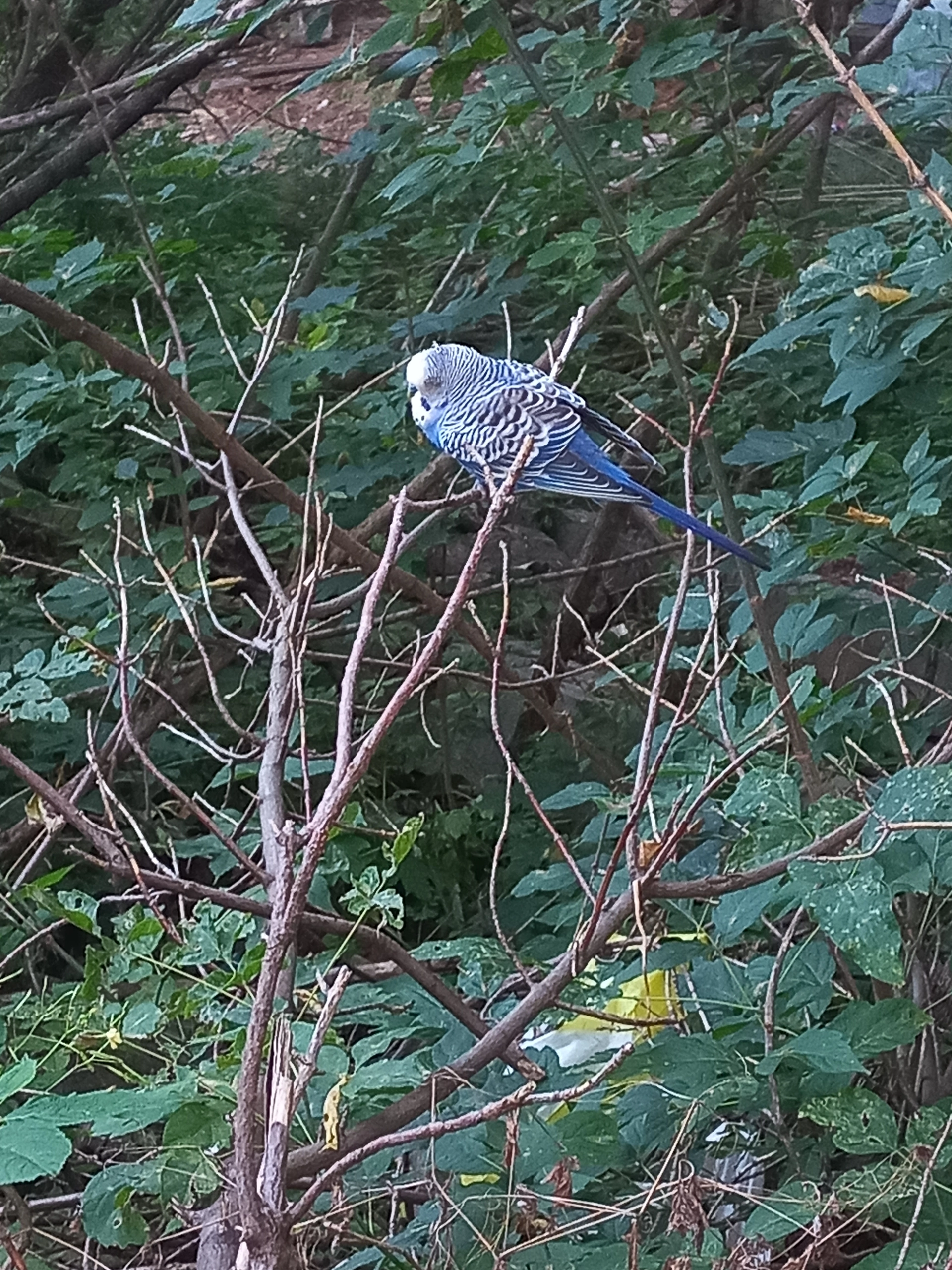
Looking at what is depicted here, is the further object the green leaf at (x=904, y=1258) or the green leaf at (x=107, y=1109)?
the green leaf at (x=904, y=1258)

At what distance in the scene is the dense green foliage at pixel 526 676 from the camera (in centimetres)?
81

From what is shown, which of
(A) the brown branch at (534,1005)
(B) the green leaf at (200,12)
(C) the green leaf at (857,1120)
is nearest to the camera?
(A) the brown branch at (534,1005)

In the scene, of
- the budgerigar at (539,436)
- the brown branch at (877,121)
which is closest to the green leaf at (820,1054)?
the brown branch at (877,121)

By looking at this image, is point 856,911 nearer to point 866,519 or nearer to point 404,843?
point 404,843

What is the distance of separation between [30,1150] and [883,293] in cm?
96

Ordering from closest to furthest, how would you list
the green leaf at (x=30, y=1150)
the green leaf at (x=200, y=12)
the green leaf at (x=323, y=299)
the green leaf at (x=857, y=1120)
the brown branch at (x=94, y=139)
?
the green leaf at (x=30, y=1150) < the green leaf at (x=857, y=1120) < the green leaf at (x=200, y=12) < the green leaf at (x=323, y=299) < the brown branch at (x=94, y=139)

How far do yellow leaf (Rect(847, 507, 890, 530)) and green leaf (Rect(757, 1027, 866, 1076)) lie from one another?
47cm

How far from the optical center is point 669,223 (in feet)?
4.56

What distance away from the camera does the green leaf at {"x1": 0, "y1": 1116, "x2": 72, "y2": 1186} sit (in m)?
0.55

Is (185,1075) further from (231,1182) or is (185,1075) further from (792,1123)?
(792,1123)

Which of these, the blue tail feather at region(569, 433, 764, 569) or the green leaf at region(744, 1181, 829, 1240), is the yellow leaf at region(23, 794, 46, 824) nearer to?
the green leaf at region(744, 1181, 829, 1240)

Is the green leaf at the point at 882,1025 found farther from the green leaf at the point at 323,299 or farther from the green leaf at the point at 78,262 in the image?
the green leaf at the point at 78,262

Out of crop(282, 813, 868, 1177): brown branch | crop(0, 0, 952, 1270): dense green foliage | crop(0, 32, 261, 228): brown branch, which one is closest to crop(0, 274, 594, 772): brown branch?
crop(0, 0, 952, 1270): dense green foliage

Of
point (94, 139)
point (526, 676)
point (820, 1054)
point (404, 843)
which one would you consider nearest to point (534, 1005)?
point (404, 843)
